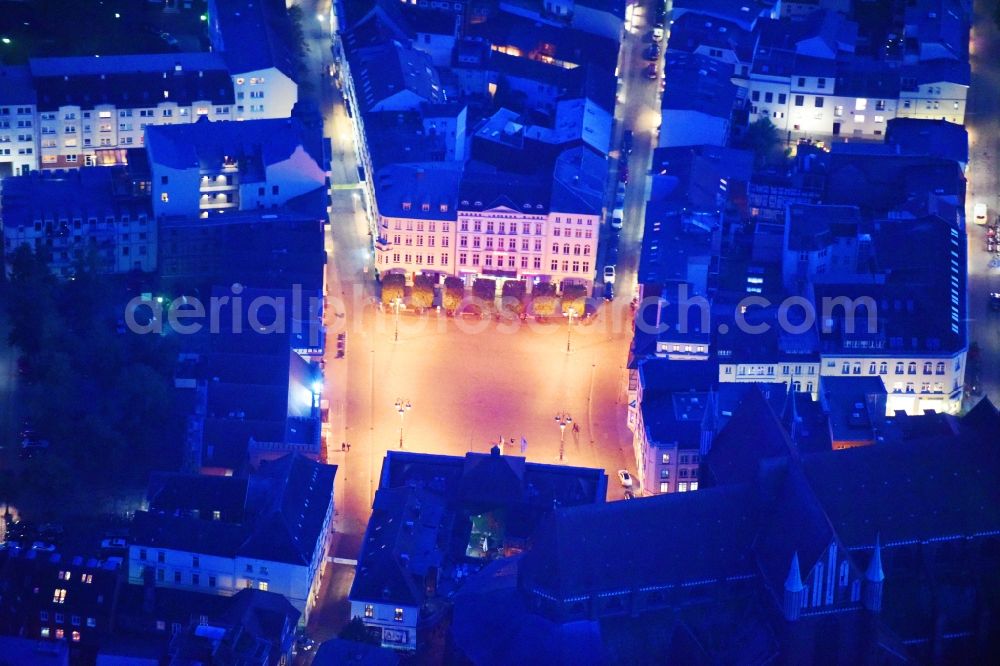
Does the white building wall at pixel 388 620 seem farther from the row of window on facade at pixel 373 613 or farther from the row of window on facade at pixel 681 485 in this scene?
the row of window on facade at pixel 681 485

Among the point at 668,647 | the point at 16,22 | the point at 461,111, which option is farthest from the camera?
the point at 16,22

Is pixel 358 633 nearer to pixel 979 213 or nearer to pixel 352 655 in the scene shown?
pixel 352 655

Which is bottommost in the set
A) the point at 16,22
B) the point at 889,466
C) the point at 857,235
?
the point at 889,466

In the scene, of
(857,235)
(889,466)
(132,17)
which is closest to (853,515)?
(889,466)

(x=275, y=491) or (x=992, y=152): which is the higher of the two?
(x=992, y=152)

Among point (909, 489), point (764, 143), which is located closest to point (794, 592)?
point (909, 489)

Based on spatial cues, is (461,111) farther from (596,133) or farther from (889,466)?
(889,466)
